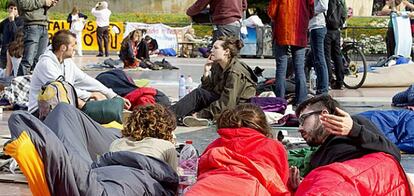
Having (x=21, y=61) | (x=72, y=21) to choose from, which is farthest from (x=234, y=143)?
(x=72, y=21)

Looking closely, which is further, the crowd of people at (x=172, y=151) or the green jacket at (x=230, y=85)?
the green jacket at (x=230, y=85)

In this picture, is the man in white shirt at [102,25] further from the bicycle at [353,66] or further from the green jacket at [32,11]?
the green jacket at [32,11]

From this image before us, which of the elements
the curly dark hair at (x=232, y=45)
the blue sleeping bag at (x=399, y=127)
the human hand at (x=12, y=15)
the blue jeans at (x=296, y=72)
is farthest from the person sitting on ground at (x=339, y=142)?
the human hand at (x=12, y=15)

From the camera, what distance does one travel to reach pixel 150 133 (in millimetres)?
6133

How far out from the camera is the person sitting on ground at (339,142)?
4.77 meters

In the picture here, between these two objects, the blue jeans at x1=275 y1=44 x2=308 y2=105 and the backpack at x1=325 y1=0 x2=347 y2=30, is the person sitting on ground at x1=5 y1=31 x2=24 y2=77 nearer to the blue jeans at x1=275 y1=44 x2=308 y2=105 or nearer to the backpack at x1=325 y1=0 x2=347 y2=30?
the blue jeans at x1=275 y1=44 x2=308 y2=105

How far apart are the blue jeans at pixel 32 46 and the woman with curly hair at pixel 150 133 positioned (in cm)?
744

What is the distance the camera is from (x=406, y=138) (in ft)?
26.9

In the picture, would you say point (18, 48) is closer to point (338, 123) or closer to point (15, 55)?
point (15, 55)

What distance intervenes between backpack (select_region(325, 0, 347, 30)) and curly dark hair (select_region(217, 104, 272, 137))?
8.44 m

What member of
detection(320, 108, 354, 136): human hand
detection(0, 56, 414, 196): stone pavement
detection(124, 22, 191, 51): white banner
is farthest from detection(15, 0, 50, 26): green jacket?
detection(124, 22, 191, 51): white banner

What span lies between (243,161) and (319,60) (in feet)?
24.2

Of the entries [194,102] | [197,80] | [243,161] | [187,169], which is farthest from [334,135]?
[197,80]

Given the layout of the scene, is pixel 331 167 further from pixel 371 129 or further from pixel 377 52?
pixel 377 52
